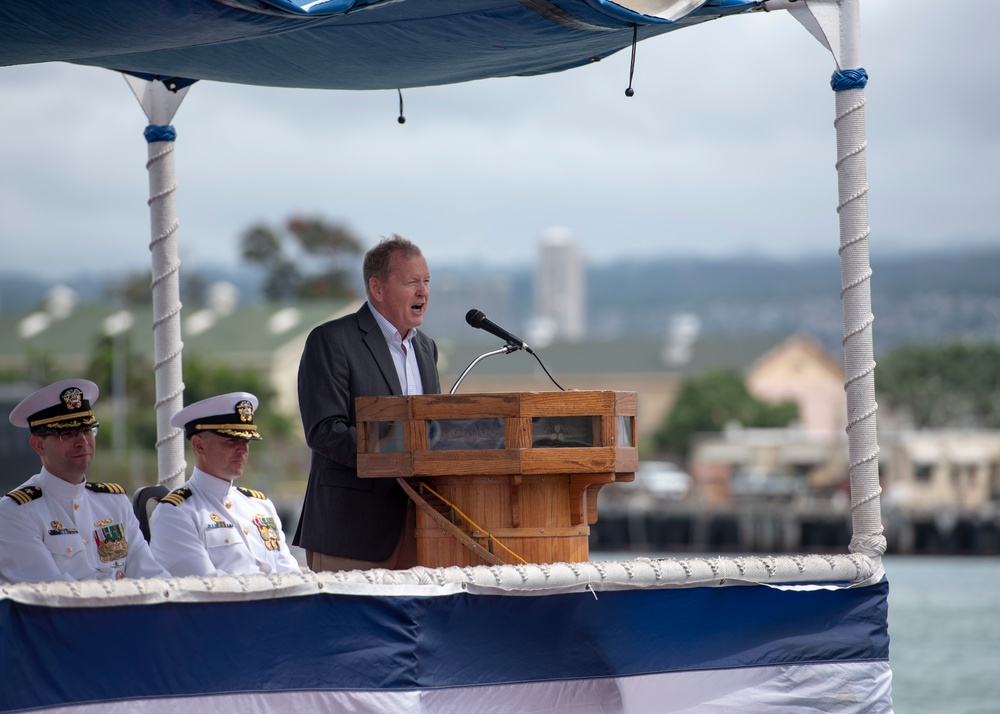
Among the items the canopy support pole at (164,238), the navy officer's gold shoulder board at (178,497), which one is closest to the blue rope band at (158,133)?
the canopy support pole at (164,238)

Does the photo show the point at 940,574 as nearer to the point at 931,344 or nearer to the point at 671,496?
the point at 671,496

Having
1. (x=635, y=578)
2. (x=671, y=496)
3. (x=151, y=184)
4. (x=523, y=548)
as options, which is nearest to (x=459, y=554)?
(x=523, y=548)

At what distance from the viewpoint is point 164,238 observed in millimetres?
7043

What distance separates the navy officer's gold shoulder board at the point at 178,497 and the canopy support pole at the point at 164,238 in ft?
6.04

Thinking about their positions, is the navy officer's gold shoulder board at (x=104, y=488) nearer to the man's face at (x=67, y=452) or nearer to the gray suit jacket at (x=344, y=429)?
the man's face at (x=67, y=452)

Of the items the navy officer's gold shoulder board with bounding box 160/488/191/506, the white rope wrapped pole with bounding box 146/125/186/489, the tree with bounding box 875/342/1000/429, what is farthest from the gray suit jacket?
the tree with bounding box 875/342/1000/429

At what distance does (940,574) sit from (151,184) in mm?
48376

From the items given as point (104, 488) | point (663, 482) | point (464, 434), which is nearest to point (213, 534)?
point (104, 488)

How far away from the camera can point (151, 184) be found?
714cm

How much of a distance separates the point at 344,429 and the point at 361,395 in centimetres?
22

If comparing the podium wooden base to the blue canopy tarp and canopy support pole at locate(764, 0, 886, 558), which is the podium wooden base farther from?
the blue canopy tarp

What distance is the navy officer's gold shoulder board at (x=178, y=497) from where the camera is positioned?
5102 mm

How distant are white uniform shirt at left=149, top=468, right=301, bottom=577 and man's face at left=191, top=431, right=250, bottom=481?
0.09ft

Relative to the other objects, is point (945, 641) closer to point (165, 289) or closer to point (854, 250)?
point (165, 289)
